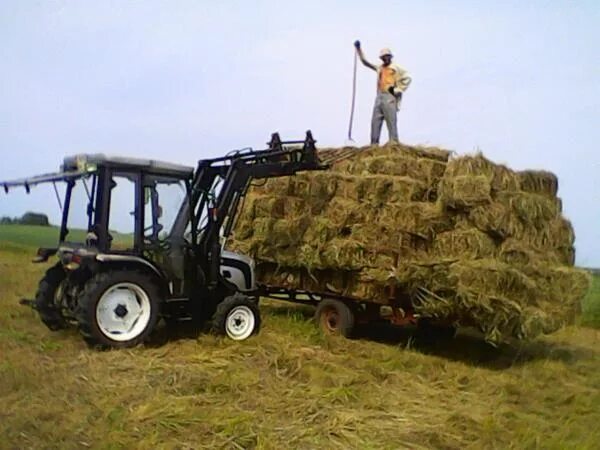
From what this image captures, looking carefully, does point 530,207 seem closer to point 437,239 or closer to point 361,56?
point 437,239

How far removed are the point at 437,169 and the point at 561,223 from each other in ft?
5.97

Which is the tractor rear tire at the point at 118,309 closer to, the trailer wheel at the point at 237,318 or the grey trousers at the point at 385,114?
the trailer wheel at the point at 237,318

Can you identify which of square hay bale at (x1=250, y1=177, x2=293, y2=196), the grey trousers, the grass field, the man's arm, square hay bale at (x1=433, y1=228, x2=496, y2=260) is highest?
the man's arm

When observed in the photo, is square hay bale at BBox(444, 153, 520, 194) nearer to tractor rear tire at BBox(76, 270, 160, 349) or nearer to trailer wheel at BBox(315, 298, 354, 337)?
trailer wheel at BBox(315, 298, 354, 337)

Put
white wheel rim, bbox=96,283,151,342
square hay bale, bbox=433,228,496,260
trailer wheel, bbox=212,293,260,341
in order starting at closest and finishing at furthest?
white wheel rim, bbox=96,283,151,342 < square hay bale, bbox=433,228,496,260 < trailer wheel, bbox=212,293,260,341

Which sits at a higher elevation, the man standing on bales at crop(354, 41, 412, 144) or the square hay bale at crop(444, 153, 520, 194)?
the man standing on bales at crop(354, 41, 412, 144)

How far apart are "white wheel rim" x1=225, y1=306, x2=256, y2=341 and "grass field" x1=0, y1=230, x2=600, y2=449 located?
0.34 m

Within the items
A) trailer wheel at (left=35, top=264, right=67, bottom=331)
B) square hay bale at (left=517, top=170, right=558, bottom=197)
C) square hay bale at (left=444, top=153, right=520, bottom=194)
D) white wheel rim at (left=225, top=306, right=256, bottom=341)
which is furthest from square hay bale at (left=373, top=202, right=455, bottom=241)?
trailer wheel at (left=35, top=264, right=67, bottom=331)

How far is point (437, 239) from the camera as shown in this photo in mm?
9016

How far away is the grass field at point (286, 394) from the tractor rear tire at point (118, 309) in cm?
23

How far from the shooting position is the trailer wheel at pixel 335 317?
10.1 meters

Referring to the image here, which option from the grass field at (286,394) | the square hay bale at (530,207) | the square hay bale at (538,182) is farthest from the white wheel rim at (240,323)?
the square hay bale at (538,182)

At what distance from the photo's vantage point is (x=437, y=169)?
9.67 meters

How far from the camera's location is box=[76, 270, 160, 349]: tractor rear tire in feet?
26.4
